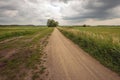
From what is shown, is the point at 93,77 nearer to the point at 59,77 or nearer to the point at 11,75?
the point at 59,77

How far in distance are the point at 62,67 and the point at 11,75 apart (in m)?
2.57

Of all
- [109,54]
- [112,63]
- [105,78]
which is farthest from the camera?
[109,54]

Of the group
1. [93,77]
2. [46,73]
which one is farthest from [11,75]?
[93,77]

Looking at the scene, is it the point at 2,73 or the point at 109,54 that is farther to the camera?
the point at 109,54

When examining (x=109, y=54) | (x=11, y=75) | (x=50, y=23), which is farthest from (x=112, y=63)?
(x=50, y=23)

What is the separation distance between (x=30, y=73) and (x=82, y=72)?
8.00ft

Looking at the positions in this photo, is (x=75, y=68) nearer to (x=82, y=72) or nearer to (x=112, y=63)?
(x=82, y=72)

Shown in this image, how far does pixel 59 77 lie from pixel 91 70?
1.78 metres

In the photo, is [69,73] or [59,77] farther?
[69,73]

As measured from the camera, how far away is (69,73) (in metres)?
6.57

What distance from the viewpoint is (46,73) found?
6719 millimetres

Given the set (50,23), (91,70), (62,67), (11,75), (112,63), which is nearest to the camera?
(11,75)

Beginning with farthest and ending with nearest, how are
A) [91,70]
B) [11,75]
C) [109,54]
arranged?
1. [109,54]
2. [91,70]
3. [11,75]

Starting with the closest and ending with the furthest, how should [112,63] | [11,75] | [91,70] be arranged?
[11,75] → [91,70] → [112,63]
